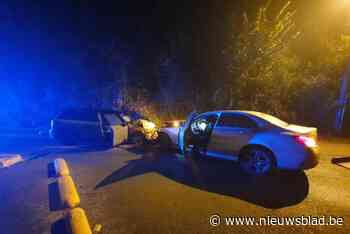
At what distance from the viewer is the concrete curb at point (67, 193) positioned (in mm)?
3730

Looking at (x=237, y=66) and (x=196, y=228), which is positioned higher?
(x=237, y=66)

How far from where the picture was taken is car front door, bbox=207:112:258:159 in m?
5.31

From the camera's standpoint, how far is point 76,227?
299 cm

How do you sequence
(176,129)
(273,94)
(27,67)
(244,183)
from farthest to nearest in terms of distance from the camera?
1. (27,67)
2. (273,94)
3. (176,129)
4. (244,183)

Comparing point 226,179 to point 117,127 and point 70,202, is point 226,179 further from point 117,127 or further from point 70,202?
point 117,127

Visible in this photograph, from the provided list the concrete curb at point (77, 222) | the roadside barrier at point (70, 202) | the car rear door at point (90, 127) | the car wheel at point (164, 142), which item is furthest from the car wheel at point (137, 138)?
the concrete curb at point (77, 222)

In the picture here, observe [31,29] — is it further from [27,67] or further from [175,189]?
[175,189]

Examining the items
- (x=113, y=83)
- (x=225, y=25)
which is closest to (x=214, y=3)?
(x=225, y=25)

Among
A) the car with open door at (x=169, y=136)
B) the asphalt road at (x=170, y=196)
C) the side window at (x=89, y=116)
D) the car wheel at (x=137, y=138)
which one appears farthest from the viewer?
the car wheel at (x=137, y=138)

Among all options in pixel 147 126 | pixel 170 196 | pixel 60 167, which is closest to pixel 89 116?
pixel 147 126

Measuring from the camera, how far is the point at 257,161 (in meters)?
5.13

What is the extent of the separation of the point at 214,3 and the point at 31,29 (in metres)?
13.6

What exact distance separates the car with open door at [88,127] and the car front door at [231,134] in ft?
12.9

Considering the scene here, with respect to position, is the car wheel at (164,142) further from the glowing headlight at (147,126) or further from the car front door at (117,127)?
the car front door at (117,127)
